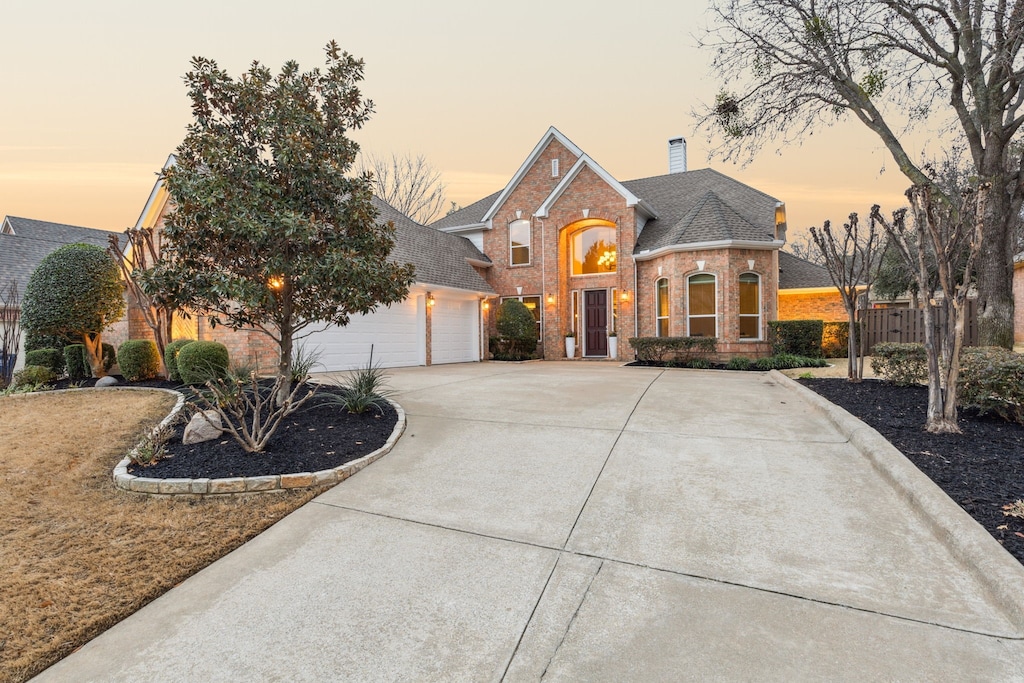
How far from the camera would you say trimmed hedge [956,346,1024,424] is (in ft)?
15.0

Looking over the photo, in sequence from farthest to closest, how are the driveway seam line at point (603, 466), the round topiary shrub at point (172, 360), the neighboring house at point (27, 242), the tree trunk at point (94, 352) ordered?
1. the neighboring house at point (27, 242)
2. the tree trunk at point (94, 352)
3. the round topiary shrub at point (172, 360)
4. the driveway seam line at point (603, 466)

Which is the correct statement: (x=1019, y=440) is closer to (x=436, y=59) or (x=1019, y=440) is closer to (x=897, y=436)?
(x=897, y=436)

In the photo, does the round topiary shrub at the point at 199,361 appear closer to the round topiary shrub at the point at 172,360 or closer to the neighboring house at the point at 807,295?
the round topiary shrub at the point at 172,360

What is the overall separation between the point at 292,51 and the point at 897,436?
1379cm

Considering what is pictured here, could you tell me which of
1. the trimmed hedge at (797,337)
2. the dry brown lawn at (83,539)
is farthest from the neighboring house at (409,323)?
the trimmed hedge at (797,337)

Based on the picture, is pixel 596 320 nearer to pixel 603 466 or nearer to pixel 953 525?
pixel 603 466

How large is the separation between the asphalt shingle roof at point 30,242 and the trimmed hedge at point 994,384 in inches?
688

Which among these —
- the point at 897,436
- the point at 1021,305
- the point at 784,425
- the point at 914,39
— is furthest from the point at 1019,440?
the point at 1021,305

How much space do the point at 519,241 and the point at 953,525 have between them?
51.6ft

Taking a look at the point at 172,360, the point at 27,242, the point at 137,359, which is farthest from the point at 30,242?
the point at 172,360

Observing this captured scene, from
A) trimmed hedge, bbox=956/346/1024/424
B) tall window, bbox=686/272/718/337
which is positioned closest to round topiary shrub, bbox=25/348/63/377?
trimmed hedge, bbox=956/346/1024/424

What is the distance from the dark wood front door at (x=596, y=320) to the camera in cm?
1606

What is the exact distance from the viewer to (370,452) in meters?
4.31

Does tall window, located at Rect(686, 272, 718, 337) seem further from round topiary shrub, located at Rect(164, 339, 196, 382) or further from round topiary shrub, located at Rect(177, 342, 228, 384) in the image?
round topiary shrub, located at Rect(164, 339, 196, 382)
